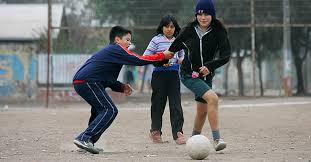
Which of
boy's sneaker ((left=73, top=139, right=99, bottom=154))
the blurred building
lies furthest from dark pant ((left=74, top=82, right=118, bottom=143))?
the blurred building

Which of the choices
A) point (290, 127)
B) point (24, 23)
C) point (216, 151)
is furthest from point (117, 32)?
point (24, 23)

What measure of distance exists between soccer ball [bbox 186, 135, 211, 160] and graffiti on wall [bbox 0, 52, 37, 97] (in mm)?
15813

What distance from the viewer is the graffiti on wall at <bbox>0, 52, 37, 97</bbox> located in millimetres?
22828

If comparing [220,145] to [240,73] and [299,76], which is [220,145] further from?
[299,76]

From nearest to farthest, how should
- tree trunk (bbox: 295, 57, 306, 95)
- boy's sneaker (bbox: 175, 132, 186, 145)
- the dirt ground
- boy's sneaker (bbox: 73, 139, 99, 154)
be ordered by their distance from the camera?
the dirt ground, boy's sneaker (bbox: 73, 139, 99, 154), boy's sneaker (bbox: 175, 132, 186, 145), tree trunk (bbox: 295, 57, 306, 95)

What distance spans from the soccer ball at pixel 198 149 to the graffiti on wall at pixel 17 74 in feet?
51.9

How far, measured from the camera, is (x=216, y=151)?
321 inches

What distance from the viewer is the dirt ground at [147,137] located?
7.88 m

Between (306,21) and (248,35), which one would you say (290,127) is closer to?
(306,21)

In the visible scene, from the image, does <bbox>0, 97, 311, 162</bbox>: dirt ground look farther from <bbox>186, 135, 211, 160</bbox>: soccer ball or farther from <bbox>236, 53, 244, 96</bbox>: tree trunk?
<bbox>236, 53, 244, 96</bbox>: tree trunk

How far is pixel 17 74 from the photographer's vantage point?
23359 millimetres

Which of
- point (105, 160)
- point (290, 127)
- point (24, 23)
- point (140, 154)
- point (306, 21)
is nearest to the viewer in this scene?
point (105, 160)

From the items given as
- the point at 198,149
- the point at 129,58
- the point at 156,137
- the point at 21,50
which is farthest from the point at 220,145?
the point at 21,50

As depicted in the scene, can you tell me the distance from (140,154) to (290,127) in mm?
4539
